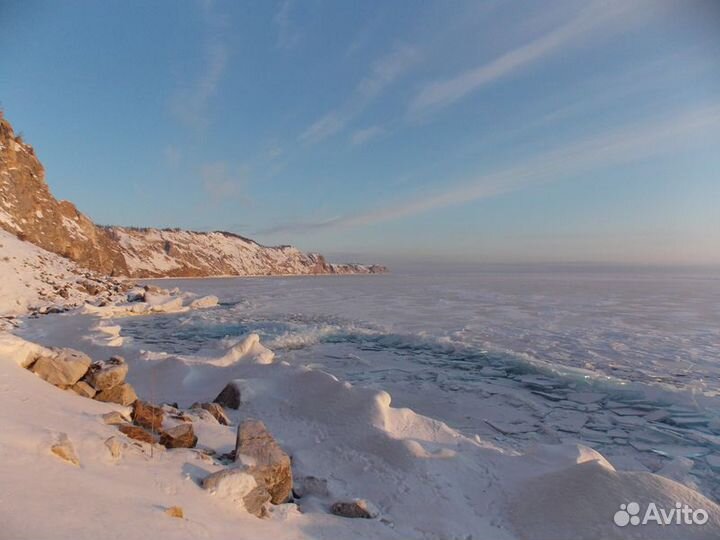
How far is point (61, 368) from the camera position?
540 cm

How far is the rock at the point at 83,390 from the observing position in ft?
17.4

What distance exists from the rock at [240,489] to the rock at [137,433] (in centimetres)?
103

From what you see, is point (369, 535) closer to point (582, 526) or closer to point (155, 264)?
point (582, 526)

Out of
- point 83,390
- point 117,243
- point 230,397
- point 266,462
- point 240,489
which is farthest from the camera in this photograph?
point 117,243

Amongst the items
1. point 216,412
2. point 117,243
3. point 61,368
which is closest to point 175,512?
point 216,412

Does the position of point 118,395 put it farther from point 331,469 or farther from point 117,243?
point 117,243

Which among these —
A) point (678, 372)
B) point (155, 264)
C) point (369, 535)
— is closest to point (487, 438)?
point (369, 535)

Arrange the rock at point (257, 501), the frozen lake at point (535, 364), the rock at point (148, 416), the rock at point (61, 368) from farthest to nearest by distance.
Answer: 1. the frozen lake at point (535, 364)
2. the rock at point (61, 368)
3. the rock at point (148, 416)
4. the rock at point (257, 501)

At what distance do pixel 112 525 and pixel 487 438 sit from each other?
545 centimetres

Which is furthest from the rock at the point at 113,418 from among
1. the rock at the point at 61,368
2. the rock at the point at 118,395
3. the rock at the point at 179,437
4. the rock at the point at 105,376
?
the rock at the point at 61,368

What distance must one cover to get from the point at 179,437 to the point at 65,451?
132 centimetres

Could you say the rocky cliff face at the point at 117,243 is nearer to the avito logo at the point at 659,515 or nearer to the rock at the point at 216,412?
the rock at the point at 216,412

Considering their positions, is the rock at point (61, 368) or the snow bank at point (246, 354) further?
the snow bank at point (246, 354)

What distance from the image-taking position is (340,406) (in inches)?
260
